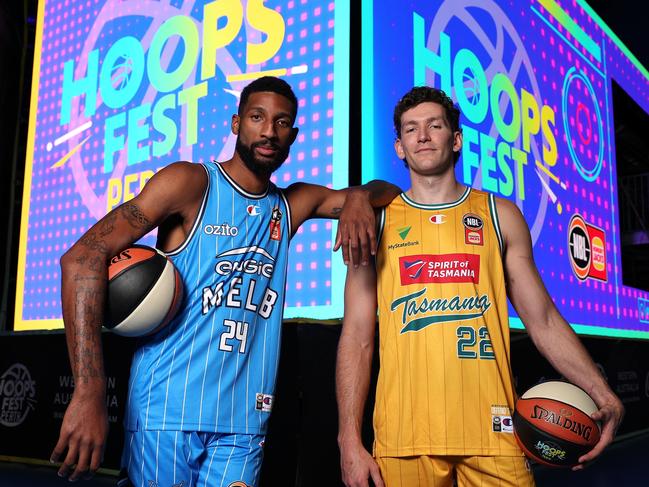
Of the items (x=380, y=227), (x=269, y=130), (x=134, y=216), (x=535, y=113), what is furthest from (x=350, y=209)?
(x=535, y=113)

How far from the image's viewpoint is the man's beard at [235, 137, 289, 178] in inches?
82.6

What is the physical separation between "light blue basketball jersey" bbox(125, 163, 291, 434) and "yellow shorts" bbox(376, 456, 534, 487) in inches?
18.8

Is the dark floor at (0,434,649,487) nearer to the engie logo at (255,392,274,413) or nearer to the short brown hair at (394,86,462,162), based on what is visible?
the engie logo at (255,392,274,413)

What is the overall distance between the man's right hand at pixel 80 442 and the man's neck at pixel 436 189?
1.13m

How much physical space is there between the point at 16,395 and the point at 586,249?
17.7ft

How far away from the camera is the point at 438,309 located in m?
1.85

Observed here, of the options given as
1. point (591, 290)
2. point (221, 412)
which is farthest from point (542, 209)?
point (221, 412)

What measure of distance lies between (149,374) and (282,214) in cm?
68

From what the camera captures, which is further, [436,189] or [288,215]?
[288,215]

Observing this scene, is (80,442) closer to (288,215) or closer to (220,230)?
(220,230)

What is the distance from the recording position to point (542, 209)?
5816mm

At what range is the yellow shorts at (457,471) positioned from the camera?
5.67 ft

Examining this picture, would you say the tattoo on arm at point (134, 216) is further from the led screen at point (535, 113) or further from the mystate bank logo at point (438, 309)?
the led screen at point (535, 113)

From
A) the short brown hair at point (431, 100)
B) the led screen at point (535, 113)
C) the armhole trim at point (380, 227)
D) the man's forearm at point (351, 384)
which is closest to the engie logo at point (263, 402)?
the man's forearm at point (351, 384)
